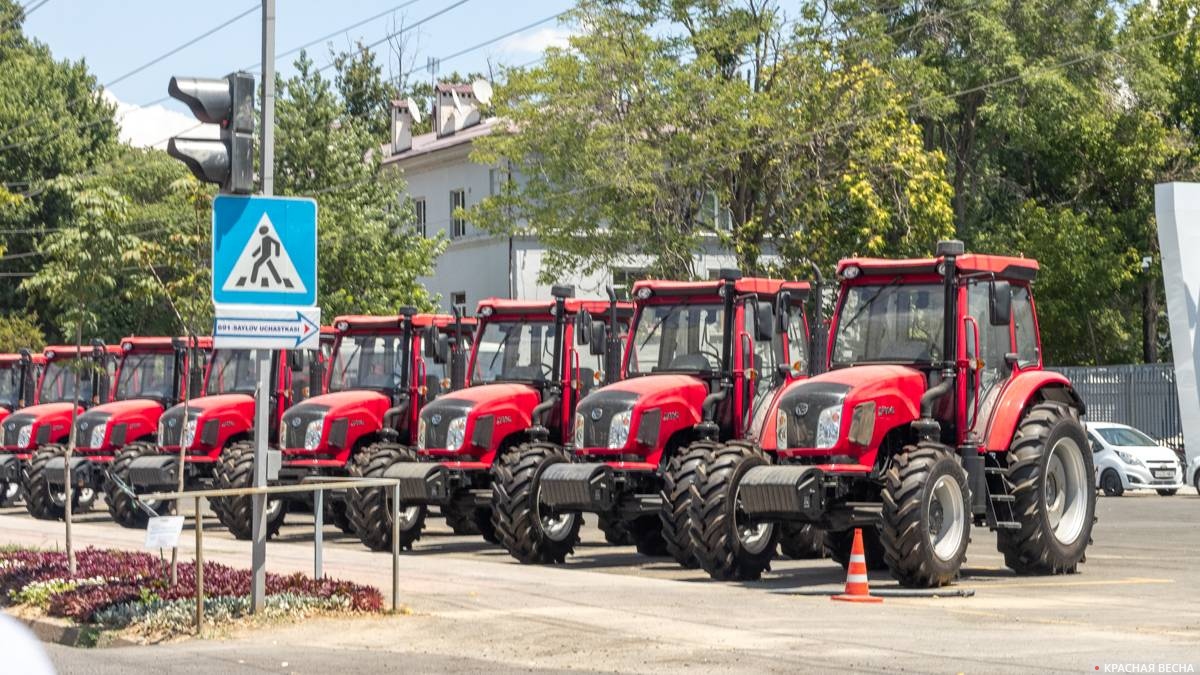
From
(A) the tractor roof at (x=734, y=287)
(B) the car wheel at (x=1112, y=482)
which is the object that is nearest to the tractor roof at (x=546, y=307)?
(A) the tractor roof at (x=734, y=287)

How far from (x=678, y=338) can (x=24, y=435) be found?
16.2 m

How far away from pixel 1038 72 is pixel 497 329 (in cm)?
2765

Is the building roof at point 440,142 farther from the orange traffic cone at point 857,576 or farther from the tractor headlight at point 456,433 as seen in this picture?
the orange traffic cone at point 857,576

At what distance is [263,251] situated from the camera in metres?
13.5

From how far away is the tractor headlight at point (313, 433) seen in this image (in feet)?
78.6

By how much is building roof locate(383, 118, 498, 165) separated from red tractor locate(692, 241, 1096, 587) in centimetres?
3859

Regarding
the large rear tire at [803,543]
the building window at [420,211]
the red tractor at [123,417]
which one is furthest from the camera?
the building window at [420,211]

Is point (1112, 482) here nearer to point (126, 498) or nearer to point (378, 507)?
point (126, 498)

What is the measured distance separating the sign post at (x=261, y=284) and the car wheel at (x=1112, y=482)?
85.4ft

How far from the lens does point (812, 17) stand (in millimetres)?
41750

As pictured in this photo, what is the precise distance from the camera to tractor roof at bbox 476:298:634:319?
72.3 ft

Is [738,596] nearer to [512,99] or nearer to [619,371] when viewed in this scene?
[619,371]

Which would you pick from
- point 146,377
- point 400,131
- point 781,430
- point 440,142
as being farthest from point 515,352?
point 400,131

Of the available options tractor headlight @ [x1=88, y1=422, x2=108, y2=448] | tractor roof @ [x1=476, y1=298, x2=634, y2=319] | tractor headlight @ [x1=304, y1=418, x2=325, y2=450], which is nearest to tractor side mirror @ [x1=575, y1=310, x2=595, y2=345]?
tractor roof @ [x1=476, y1=298, x2=634, y2=319]
